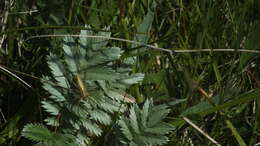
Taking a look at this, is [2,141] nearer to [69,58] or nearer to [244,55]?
[69,58]

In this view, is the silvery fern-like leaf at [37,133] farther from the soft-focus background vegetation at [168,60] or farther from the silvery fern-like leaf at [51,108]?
the soft-focus background vegetation at [168,60]

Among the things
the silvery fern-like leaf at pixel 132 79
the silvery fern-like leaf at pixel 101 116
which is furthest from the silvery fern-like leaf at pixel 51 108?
the silvery fern-like leaf at pixel 132 79

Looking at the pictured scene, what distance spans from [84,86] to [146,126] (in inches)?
8.4

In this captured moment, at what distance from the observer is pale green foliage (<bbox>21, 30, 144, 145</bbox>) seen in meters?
1.38

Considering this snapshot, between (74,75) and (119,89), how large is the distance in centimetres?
14

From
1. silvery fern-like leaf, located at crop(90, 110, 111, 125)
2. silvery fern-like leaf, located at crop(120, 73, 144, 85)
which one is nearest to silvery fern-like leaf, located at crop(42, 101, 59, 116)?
silvery fern-like leaf, located at crop(90, 110, 111, 125)

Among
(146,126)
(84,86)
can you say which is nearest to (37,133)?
(84,86)

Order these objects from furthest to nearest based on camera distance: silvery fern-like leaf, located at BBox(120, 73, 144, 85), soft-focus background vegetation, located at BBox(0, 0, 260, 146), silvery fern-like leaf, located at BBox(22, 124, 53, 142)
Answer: soft-focus background vegetation, located at BBox(0, 0, 260, 146), silvery fern-like leaf, located at BBox(120, 73, 144, 85), silvery fern-like leaf, located at BBox(22, 124, 53, 142)

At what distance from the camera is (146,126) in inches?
52.4

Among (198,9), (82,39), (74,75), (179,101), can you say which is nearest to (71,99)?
(74,75)

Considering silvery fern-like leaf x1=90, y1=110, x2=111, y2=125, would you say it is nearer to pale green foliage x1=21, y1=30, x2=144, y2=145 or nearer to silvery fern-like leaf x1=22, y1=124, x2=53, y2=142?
pale green foliage x1=21, y1=30, x2=144, y2=145

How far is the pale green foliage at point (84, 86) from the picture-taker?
1.38m

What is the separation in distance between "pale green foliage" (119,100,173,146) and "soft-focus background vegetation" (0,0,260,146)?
0.14 meters

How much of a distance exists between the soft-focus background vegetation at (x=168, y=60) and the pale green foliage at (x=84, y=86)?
0.08 meters
